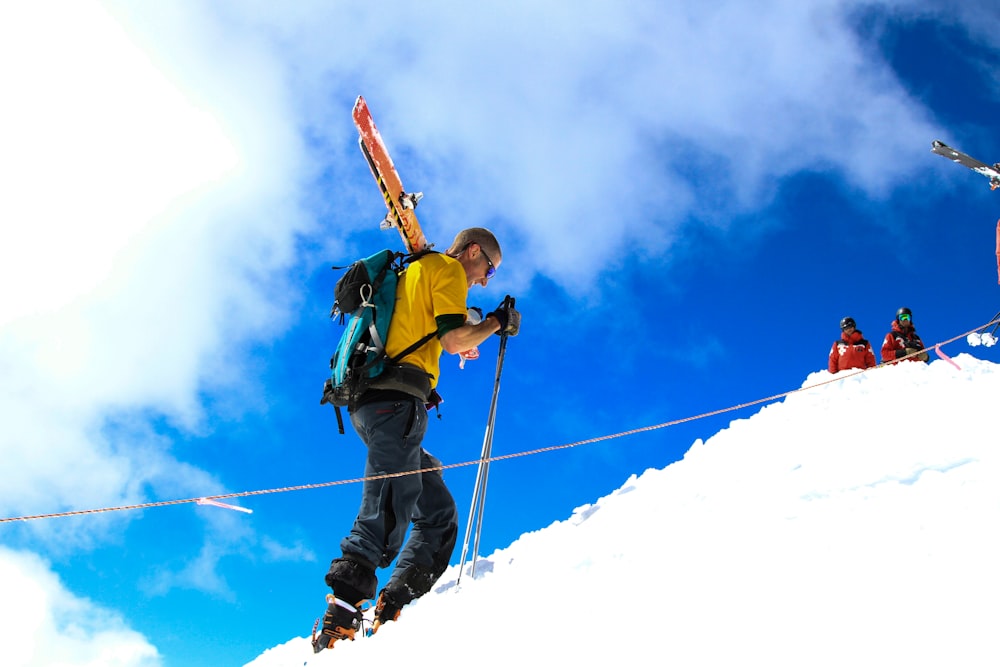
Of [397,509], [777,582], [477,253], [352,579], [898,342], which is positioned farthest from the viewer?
[898,342]

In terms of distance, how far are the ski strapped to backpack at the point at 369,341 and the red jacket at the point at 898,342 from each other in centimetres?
1193

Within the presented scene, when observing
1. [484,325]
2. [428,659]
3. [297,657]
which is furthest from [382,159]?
[428,659]

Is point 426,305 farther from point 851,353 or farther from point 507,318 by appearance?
point 851,353

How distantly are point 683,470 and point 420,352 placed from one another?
329 centimetres

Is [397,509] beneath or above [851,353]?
beneath

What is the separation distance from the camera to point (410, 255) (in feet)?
16.0

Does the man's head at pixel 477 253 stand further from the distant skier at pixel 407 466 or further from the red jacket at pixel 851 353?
the red jacket at pixel 851 353

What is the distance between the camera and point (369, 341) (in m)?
4.55

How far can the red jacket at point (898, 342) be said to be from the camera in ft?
44.3

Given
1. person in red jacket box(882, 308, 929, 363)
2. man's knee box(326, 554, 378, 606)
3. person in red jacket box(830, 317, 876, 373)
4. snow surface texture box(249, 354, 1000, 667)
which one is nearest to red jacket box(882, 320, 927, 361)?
person in red jacket box(882, 308, 929, 363)

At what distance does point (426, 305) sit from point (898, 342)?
12333 millimetres

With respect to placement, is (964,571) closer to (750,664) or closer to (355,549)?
(750,664)

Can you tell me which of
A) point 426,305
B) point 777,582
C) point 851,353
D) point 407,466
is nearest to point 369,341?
point 426,305

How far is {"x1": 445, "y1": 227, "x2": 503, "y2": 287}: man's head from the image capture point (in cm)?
495
